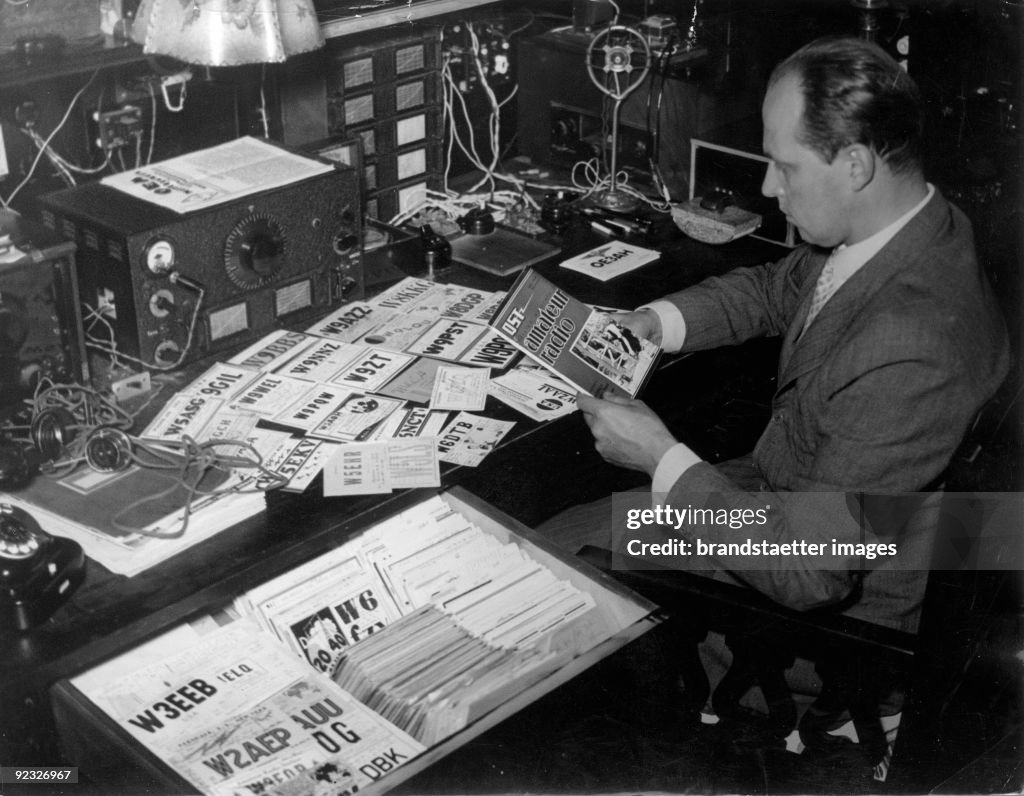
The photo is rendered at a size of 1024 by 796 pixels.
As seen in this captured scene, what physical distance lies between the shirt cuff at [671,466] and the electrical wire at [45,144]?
4.45ft

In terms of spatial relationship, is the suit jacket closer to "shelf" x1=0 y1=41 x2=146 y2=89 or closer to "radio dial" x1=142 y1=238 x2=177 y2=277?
"radio dial" x1=142 y1=238 x2=177 y2=277

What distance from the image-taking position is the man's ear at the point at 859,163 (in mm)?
1860

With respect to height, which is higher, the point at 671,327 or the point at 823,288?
the point at 823,288

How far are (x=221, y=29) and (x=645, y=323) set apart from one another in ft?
3.21

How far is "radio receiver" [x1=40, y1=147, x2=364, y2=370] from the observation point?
84.4 inches

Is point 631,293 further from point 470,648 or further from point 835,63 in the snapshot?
point 470,648

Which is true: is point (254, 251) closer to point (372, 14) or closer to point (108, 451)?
point (108, 451)

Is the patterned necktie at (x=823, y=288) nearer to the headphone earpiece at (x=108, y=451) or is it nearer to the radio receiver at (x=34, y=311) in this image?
the headphone earpiece at (x=108, y=451)

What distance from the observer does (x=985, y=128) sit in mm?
3117

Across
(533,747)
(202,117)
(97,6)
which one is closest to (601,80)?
(202,117)

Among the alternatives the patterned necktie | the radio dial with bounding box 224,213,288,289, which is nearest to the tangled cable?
the radio dial with bounding box 224,213,288,289

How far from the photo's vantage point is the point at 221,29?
199cm

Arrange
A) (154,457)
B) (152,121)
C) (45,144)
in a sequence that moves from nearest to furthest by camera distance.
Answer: (154,457)
(45,144)
(152,121)

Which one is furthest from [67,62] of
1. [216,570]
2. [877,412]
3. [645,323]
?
[877,412]
